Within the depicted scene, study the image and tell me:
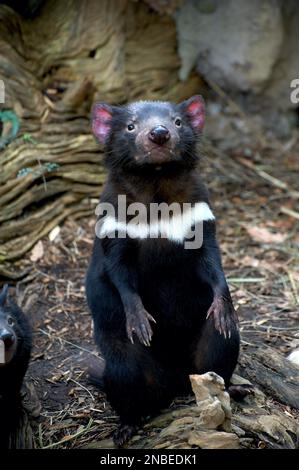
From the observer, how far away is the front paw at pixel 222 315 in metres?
3.65

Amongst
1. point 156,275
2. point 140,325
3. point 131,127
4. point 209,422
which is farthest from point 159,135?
point 209,422

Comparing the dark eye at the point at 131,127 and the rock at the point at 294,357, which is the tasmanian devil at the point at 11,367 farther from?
the rock at the point at 294,357

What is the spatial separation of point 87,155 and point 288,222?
77.3 inches

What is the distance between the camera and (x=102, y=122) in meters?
4.04

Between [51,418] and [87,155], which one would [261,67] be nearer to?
[87,155]

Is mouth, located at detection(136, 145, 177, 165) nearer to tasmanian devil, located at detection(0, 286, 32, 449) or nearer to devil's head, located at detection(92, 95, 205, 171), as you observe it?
devil's head, located at detection(92, 95, 205, 171)

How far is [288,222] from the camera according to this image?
259 inches

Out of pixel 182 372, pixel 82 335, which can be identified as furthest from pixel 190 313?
pixel 82 335

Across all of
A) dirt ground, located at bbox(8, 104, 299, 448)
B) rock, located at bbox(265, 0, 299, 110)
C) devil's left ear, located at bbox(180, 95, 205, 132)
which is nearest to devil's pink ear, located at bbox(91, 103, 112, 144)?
devil's left ear, located at bbox(180, 95, 205, 132)

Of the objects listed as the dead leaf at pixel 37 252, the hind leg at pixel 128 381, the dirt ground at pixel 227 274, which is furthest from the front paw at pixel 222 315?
the dead leaf at pixel 37 252

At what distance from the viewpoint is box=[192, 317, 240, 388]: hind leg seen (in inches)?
148

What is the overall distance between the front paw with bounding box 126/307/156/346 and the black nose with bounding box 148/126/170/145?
854 millimetres

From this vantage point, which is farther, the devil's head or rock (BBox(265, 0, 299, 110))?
rock (BBox(265, 0, 299, 110))

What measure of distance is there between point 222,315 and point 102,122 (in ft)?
4.25
